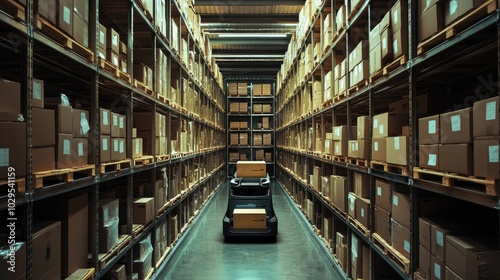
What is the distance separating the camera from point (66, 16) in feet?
8.96

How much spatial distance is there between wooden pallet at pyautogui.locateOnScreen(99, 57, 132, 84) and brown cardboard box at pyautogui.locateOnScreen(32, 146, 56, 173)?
1.01 m

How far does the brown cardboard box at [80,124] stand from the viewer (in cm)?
298

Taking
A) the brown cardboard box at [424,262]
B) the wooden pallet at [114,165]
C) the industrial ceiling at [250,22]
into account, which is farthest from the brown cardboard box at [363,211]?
the industrial ceiling at [250,22]

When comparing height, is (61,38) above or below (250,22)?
below

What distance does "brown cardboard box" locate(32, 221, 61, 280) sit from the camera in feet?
7.86

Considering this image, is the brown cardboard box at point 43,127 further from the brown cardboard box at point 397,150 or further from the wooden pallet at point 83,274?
the brown cardboard box at point 397,150

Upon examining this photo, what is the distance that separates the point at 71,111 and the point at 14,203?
1079 millimetres

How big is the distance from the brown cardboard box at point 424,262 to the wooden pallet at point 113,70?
3.10 meters

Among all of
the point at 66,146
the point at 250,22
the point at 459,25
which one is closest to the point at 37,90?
the point at 66,146

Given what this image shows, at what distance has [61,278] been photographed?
2906mm

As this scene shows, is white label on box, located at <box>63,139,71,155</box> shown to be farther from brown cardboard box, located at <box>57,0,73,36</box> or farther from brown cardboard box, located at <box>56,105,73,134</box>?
brown cardboard box, located at <box>57,0,73,36</box>

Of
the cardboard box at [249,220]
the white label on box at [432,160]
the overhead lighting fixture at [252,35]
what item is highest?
the overhead lighting fixture at [252,35]

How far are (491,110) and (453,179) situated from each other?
22.6 inches

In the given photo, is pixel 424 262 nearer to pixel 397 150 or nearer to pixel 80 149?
pixel 397 150
